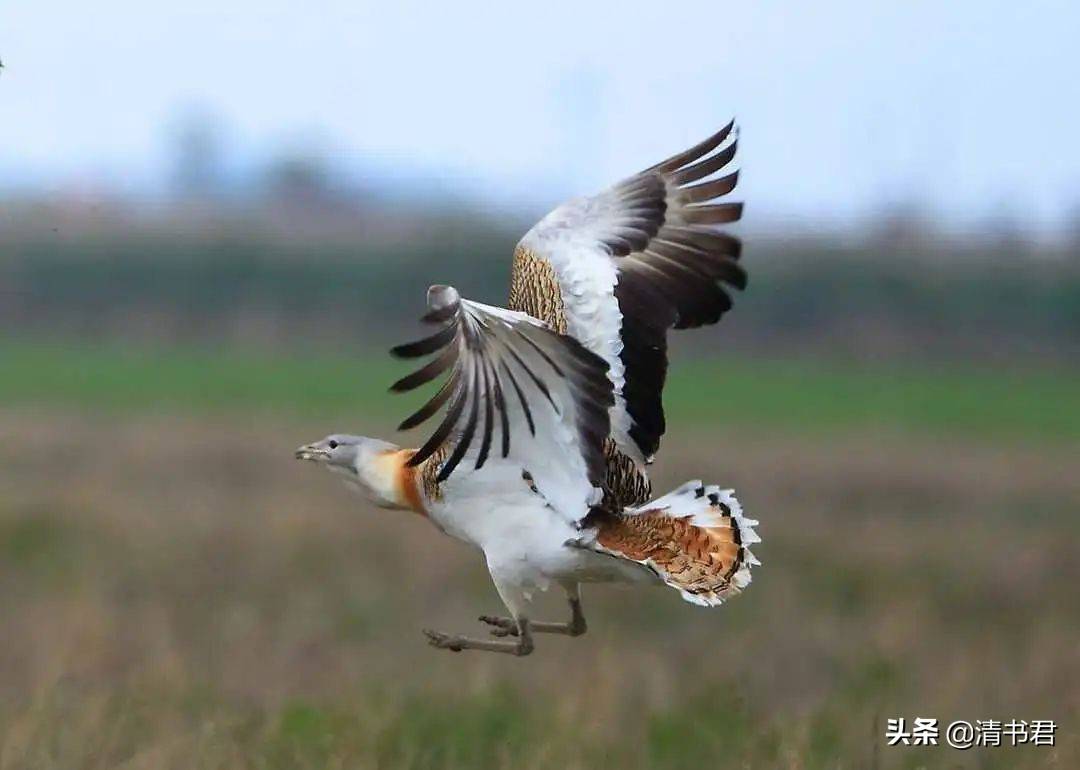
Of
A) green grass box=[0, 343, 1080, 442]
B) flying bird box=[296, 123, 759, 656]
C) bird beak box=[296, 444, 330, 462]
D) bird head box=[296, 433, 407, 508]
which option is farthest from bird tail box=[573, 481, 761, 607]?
green grass box=[0, 343, 1080, 442]

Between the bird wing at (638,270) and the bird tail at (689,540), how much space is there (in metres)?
0.39

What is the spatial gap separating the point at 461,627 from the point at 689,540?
4.24 meters

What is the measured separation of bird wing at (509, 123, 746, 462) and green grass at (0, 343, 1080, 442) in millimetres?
14607

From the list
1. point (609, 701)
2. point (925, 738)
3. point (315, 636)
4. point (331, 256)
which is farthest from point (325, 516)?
point (331, 256)

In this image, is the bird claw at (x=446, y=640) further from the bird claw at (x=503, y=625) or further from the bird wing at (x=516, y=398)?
the bird wing at (x=516, y=398)

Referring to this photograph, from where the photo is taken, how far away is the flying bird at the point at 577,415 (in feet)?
20.0

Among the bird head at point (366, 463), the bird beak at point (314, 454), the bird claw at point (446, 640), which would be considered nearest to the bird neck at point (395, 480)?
the bird head at point (366, 463)

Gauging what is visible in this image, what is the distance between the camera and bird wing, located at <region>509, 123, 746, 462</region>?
7078 millimetres

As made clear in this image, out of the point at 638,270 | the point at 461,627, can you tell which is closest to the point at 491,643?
the point at 638,270

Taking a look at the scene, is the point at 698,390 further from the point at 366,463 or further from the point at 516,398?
the point at 516,398

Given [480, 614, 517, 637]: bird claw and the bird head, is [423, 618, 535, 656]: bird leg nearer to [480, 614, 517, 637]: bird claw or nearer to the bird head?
[480, 614, 517, 637]: bird claw

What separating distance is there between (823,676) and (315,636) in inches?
99.3

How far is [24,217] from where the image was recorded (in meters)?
16.9

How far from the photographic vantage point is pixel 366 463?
692 centimetres
